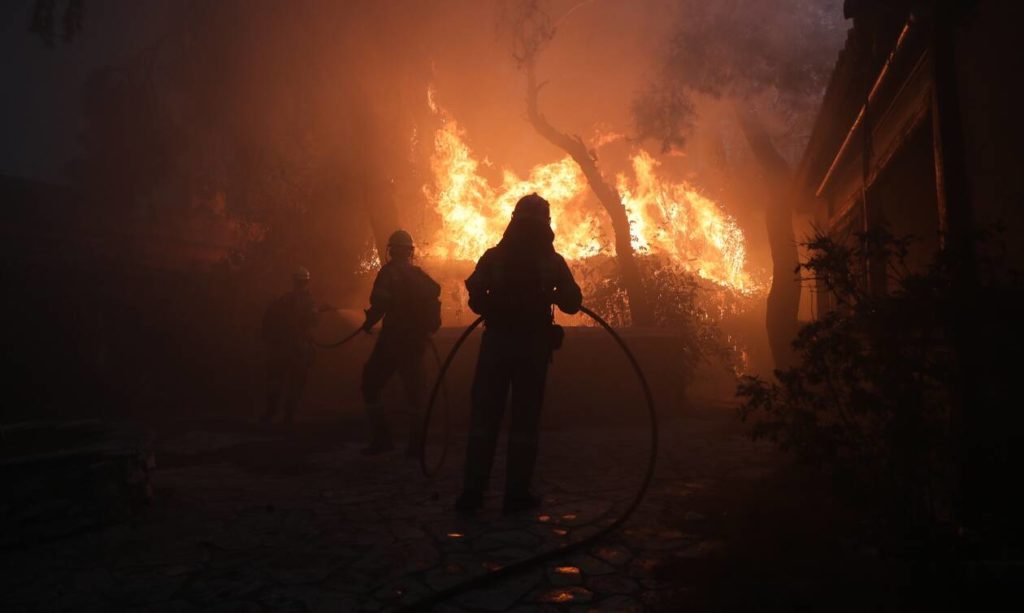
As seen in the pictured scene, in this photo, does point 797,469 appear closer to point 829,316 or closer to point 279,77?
point 829,316

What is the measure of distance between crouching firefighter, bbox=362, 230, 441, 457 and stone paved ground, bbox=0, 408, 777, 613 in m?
0.57

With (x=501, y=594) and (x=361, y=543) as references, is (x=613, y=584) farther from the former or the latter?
(x=361, y=543)

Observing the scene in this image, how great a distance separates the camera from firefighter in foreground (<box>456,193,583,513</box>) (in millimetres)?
4812

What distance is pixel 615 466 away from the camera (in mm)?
6367

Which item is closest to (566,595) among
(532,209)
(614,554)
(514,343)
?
(614,554)

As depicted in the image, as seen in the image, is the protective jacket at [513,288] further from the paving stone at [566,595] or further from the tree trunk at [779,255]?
the tree trunk at [779,255]

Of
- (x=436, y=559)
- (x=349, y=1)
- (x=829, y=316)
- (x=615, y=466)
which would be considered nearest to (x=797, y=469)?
(x=615, y=466)

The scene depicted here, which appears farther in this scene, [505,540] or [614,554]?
[505,540]

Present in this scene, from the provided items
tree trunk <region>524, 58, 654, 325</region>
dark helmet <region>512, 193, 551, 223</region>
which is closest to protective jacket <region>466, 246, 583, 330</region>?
dark helmet <region>512, 193, 551, 223</region>

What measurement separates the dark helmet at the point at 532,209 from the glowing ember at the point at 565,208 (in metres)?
10.4

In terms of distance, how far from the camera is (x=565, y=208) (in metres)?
19.3

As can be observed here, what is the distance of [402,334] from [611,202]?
896cm

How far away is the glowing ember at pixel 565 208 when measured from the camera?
17781 millimetres

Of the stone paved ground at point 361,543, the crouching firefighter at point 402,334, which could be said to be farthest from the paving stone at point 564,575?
the crouching firefighter at point 402,334
